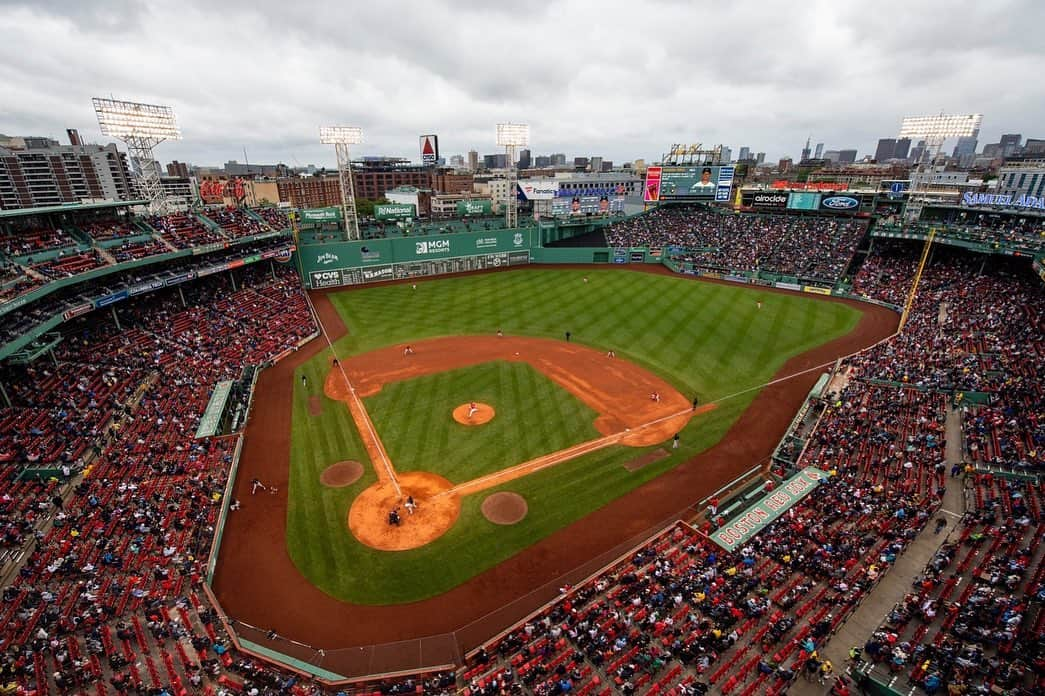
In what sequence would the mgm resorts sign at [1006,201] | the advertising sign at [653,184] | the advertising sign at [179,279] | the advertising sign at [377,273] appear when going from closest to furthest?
Result: 1. the advertising sign at [179,279]
2. the mgm resorts sign at [1006,201]
3. the advertising sign at [377,273]
4. the advertising sign at [653,184]

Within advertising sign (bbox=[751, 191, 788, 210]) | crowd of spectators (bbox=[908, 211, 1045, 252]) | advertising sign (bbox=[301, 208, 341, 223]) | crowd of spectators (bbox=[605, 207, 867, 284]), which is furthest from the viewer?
advertising sign (bbox=[751, 191, 788, 210])

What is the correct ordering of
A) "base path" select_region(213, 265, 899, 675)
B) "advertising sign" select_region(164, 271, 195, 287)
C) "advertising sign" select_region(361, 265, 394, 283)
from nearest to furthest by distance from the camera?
1. "base path" select_region(213, 265, 899, 675)
2. "advertising sign" select_region(164, 271, 195, 287)
3. "advertising sign" select_region(361, 265, 394, 283)

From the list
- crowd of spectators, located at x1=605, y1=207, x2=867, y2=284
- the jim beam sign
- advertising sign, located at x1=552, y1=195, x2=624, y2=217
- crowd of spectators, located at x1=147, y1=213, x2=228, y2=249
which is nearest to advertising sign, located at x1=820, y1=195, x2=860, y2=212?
crowd of spectators, located at x1=605, y1=207, x2=867, y2=284

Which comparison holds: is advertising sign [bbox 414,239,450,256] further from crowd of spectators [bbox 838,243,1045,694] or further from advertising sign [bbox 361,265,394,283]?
crowd of spectators [bbox 838,243,1045,694]

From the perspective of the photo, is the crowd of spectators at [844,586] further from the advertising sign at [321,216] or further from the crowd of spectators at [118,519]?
the advertising sign at [321,216]

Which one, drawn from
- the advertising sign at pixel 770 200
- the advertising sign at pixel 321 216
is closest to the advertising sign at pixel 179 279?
the advertising sign at pixel 321 216

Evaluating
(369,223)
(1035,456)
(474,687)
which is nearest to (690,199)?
(369,223)

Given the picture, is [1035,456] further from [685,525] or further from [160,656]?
[160,656]

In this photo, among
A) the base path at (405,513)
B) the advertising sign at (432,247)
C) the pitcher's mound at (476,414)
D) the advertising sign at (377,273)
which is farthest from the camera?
the advertising sign at (432,247)
